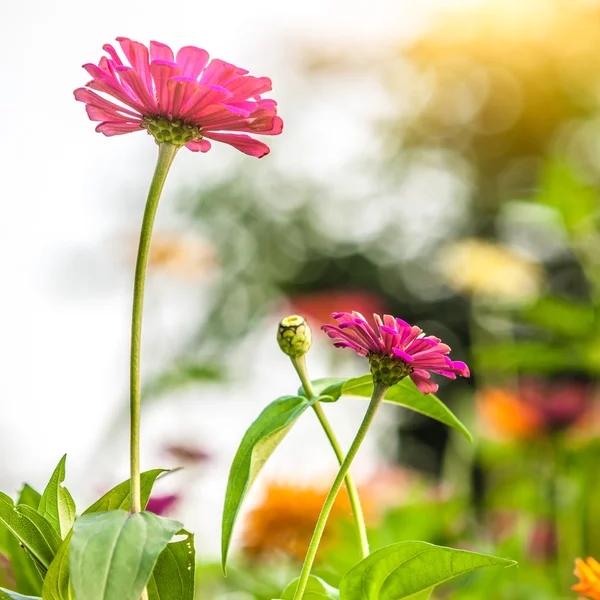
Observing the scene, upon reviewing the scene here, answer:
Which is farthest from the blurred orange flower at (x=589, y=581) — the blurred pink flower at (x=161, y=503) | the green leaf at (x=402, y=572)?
the blurred pink flower at (x=161, y=503)

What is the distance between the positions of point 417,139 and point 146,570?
2804 mm

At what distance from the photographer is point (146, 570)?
0.18 metres

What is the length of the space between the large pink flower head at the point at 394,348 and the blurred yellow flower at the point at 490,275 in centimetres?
97

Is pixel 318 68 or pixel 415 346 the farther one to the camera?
pixel 318 68

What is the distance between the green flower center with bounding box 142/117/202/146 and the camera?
23cm

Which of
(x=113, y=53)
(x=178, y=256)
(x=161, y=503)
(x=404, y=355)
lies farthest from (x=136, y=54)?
(x=178, y=256)

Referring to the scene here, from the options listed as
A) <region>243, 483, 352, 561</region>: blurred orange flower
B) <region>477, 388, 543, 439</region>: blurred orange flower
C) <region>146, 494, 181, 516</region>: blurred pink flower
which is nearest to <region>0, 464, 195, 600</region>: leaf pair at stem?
<region>146, 494, 181, 516</region>: blurred pink flower

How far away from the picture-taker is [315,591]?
0.25 m

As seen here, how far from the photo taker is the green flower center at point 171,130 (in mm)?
232

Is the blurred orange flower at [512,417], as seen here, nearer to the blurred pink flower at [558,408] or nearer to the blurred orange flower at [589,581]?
the blurred pink flower at [558,408]

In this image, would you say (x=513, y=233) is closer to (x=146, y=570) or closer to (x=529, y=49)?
(x=529, y=49)

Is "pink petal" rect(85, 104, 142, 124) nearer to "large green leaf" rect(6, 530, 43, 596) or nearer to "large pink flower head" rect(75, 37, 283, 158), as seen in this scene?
"large pink flower head" rect(75, 37, 283, 158)

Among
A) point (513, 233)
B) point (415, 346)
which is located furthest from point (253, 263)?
point (415, 346)

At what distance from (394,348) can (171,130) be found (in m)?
0.09
